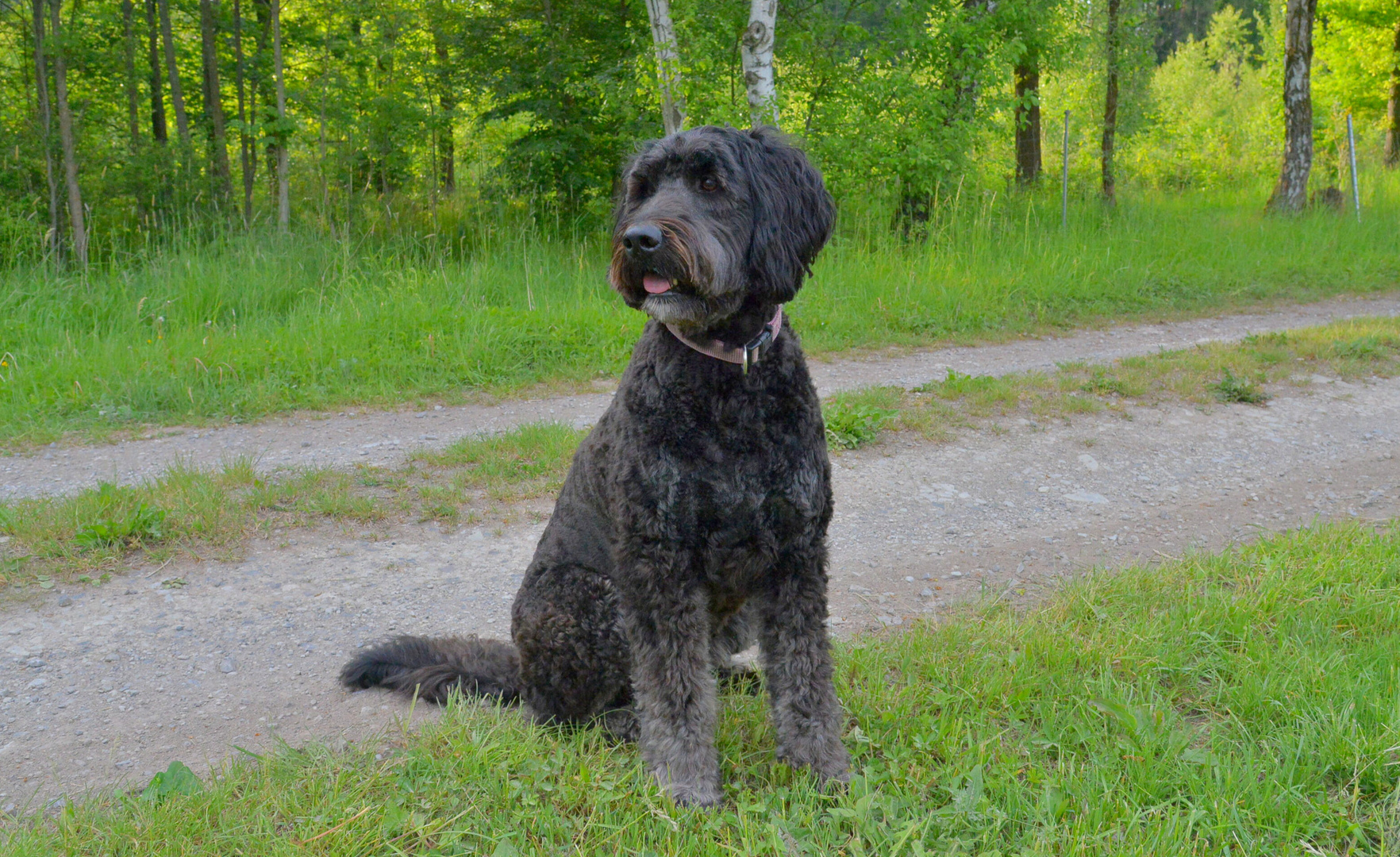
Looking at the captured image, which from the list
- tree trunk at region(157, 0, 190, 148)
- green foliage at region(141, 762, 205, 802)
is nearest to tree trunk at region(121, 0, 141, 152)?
tree trunk at region(157, 0, 190, 148)

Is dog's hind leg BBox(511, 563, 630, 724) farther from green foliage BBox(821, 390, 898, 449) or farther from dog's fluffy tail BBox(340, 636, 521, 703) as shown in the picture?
green foliage BBox(821, 390, 898, 449)

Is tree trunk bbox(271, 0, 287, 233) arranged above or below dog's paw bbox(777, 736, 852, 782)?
above

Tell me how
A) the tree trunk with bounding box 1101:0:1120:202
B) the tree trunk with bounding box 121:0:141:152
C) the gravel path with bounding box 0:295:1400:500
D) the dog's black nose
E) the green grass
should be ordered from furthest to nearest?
1. the tree trunk with bounding box 1101:0:1120:202
2. the tree trunk with bounding box 121:0:141:152
3. the green grass
4. the gravel path with bounding box 0:295:1400:500
5. the dog's black nose

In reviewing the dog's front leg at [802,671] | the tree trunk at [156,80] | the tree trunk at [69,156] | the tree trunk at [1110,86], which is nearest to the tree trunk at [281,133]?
the tree trunk at [69,156]

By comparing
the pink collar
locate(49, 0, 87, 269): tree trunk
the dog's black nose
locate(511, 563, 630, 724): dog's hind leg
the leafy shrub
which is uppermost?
locate(49, 0, 87, 269): tree trunk

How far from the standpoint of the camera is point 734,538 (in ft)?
8.54

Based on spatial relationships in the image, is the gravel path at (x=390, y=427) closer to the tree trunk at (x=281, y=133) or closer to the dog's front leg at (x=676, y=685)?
the dog's front leg at (x=676, y=685)

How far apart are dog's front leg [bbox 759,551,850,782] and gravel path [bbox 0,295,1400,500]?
338cm

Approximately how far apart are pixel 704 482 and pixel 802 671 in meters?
0.62

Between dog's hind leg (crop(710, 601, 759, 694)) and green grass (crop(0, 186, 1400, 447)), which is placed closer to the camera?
dog's hind leg (crop(710, 601, 759, 694))

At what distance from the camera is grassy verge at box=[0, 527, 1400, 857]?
2354 mm

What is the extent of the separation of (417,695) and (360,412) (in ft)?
12.2

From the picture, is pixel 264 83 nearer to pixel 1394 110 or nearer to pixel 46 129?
pixel 46 129

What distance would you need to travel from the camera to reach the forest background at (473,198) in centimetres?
730
